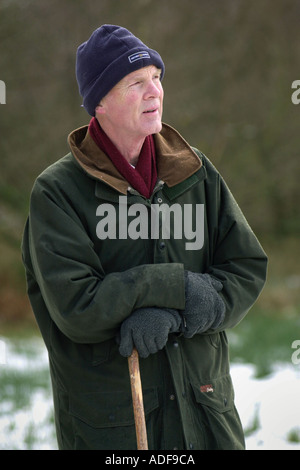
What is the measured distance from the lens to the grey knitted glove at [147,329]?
6.12 feet

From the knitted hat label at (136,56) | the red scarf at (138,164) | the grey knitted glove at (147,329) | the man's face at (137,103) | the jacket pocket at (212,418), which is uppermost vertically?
the knitted hat label at (136,56)

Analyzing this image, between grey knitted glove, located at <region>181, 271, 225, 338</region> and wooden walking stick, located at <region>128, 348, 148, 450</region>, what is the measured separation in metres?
0.18

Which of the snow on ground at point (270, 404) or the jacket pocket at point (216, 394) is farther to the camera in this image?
the snow on ground at point (270, 404)

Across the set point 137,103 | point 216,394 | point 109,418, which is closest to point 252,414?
point 216,394

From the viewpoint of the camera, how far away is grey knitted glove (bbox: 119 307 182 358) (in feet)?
6.12

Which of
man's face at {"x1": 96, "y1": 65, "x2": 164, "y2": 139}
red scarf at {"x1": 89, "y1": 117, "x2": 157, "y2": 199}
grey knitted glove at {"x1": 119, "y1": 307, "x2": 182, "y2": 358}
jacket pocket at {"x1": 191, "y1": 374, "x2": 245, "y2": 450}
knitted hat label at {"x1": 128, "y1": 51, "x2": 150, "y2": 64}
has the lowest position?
jacket pocket at {"x1": 191, "y1": 374, "x2": 245, "y2": 450}

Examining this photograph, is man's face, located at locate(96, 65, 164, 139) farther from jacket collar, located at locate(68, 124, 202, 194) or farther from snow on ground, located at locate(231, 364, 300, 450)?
snow on ground, located at locate(231, 364, 300, 450)

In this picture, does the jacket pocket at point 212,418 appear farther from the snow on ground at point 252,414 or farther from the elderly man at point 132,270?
the snow on ground at point 252,414

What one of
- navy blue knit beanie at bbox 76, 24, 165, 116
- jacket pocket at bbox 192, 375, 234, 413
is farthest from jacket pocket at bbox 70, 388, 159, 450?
navy blue knit beanie at bbox 76, 24, 165, 116

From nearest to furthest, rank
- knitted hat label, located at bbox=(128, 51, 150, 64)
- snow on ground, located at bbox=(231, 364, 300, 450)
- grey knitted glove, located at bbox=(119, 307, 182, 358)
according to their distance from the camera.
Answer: grey knitted glove, located at bbox=(119, 307, 182, 358), knitted hat label, located at bbox=(128, 51, 150, 64), snow on ground, located at bbox=(231, 364, 300, 450)

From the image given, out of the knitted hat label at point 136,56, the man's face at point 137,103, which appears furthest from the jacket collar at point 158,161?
the knitted hat label at point 136,56

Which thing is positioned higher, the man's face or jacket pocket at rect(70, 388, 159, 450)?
the man's face

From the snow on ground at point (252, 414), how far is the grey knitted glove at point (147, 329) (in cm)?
156
